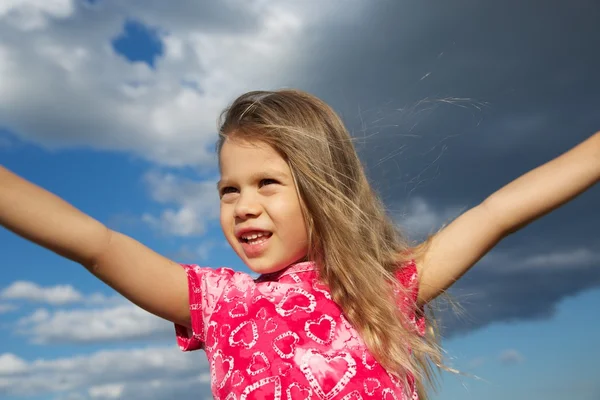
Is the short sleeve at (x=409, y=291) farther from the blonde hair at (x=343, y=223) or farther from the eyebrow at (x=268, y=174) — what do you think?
the eyebrow at (x=268, y=174)

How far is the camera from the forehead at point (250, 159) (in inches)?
162

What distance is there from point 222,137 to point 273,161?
39 centimetres

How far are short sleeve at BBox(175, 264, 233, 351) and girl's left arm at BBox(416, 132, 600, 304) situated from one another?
110 centimetres

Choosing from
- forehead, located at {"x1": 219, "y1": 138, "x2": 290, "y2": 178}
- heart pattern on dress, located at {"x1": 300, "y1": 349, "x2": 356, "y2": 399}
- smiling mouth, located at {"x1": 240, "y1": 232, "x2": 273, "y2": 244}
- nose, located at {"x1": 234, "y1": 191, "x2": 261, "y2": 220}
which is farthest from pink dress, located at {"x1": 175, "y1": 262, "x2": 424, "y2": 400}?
forehead, located at {"x1": 219, "y1": 138, "x2": 290, "y2": 178}

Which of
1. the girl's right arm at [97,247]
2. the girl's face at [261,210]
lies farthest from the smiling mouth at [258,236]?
the girl's right arm at [97,247]

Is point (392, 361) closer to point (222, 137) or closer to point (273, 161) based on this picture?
point (273, 161)

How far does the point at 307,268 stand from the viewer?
13.8 ft

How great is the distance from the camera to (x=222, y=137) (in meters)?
4.38

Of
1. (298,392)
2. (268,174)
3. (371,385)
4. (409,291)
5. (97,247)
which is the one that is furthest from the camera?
(409,291)

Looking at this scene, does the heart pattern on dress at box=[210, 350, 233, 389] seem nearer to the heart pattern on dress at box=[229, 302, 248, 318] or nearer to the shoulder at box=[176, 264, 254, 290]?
the heart pattern on dress at box=[229, 302, 248, 318]

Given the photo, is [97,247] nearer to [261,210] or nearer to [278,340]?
[261,210]

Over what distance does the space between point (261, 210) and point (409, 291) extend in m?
0.95

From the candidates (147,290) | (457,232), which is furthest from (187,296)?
(457,232)

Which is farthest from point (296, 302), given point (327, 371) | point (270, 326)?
point (327, 371)
